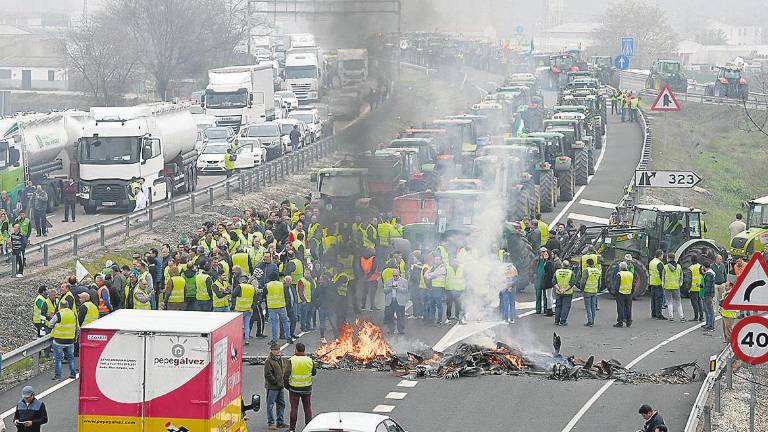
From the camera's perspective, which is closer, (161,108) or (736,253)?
(736,253)

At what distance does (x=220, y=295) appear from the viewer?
28.0 metres

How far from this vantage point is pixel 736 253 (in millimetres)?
36719

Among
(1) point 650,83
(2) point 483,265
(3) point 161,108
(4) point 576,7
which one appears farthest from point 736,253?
(4) point 576,7

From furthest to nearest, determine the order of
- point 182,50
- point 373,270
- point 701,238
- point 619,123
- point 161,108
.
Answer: point 182,50
point 619,123
point 161,108
point 701,238
point 373,270

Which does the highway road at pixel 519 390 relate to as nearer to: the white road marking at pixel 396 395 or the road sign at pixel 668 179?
the white road marking at pixel 396 395

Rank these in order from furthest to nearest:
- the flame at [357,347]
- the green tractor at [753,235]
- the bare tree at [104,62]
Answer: the bare tree at [104,62]
the green tractor at [753,235]
the flame at [357,347]

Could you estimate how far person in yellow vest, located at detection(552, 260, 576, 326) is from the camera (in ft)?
97.7

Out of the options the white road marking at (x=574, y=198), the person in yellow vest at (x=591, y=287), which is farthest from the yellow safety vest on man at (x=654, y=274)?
the white road marking at (x=574, y=198)

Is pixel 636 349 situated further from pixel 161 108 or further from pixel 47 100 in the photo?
pixel 47 100

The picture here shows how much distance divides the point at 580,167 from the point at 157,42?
141ft

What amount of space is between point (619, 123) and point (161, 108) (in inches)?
1179

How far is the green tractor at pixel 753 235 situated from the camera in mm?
36438

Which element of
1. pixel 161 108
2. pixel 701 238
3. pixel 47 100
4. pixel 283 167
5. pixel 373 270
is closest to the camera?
pixel 373 270

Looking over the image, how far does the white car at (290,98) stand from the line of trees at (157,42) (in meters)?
7.70
